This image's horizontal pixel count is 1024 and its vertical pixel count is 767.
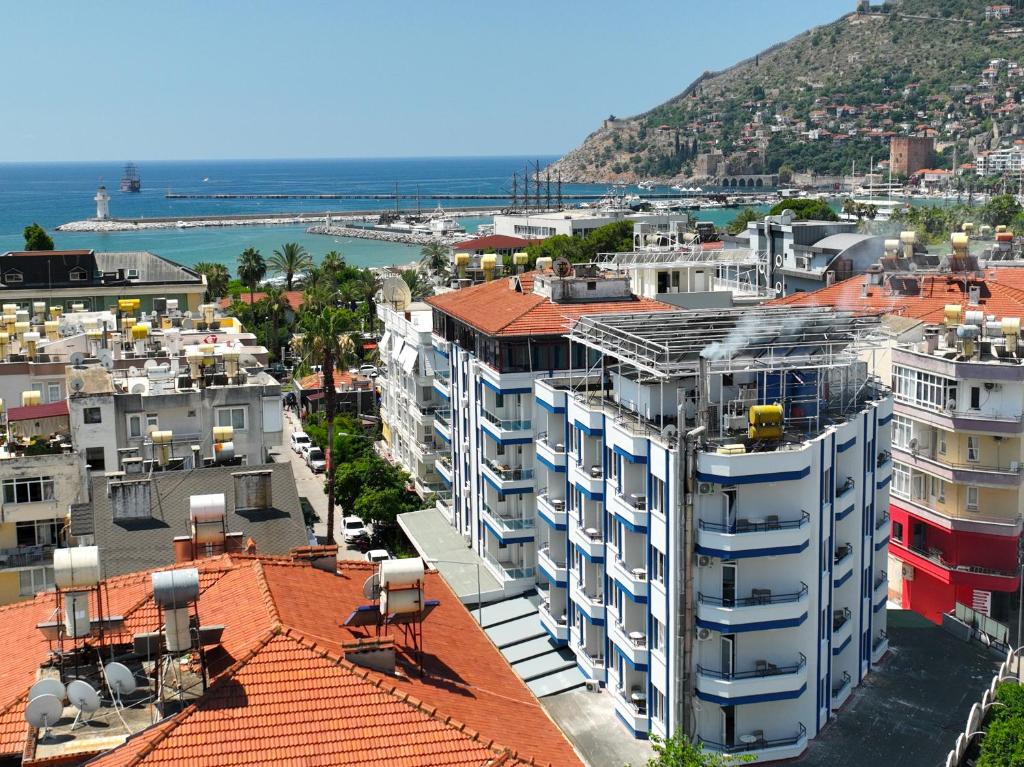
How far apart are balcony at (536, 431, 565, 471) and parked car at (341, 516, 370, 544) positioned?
18987 millimetres

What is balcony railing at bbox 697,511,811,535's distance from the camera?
32088 mm

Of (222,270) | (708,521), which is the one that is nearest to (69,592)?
(708,521)

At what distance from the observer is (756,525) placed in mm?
32250

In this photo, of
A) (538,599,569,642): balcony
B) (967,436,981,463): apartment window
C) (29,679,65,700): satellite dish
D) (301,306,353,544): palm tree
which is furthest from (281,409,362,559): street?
(29,679,65,700): satellite dish

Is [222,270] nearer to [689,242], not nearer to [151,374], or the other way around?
[689,242]

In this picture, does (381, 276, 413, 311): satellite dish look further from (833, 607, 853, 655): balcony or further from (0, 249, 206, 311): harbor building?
(833, 607, 853, 655): balcony

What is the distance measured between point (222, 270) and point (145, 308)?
4068 cm

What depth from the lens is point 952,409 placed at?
1756 inches

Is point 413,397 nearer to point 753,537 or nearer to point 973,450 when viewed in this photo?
point 973,450

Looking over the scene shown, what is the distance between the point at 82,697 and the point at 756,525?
1756 cm

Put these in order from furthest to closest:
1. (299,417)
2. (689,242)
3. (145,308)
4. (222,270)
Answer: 1. (222,270)
2. (689,242)
3. (299,417)
4. (145,308)

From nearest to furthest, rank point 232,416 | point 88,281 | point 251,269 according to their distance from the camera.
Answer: point 232,416 < point 88,281 < point 251,269

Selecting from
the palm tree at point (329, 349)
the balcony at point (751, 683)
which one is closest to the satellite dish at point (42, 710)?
the balcony at point (751, 683)

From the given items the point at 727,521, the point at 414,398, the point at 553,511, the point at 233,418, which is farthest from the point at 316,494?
the point at 727,521
